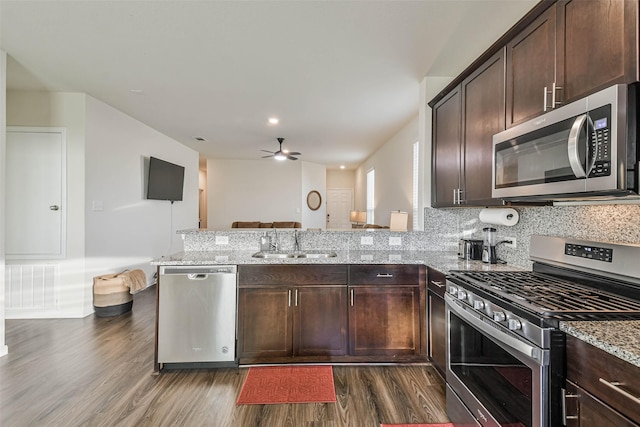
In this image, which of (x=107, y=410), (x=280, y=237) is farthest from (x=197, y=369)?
(x=280, y=237)

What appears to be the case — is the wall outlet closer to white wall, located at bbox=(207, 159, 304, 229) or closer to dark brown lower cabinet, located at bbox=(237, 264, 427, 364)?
dark brown lower cabinet, located at bbox=(237, 264, 427, 364)

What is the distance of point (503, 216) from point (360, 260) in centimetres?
114

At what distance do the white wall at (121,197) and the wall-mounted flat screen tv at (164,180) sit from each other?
10 cm

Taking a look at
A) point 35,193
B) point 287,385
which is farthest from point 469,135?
point 35,193

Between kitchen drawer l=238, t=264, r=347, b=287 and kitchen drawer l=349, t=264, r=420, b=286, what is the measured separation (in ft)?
0.30

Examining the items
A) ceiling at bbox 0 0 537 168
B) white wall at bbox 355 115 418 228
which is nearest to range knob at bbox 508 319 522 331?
ceiling at bbox 0 0 537 168

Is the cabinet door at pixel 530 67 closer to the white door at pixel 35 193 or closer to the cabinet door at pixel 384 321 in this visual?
the cabinet door at pixel 384 321

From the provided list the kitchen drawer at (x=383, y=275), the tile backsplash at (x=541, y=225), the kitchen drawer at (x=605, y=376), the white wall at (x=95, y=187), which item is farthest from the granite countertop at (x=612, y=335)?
the white wall at (x=95, y=187)

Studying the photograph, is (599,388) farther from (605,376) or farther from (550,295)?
(550,295)

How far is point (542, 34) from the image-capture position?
1.61m

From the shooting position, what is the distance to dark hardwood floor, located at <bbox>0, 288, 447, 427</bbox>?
191 centimetres

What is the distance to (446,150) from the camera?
2781 millimetres

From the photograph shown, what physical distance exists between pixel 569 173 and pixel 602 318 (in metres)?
0.60

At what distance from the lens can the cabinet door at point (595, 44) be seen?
114cm
